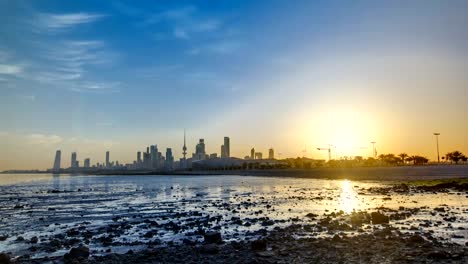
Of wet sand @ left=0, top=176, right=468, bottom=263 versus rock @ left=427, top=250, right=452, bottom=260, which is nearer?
rock @ left=427, top=250, right=452, bottom=260

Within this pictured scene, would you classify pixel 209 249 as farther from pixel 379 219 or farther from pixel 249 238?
pixel 379 219

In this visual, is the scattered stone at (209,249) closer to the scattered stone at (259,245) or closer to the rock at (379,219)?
the scattered stone at (259,245)

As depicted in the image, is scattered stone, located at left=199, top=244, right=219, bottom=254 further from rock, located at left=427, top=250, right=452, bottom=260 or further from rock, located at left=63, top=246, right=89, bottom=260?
rock, located at left=427, top=250, right=452, bottom=260

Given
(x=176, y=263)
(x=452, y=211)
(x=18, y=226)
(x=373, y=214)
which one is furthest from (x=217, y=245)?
(x=452, y=211)

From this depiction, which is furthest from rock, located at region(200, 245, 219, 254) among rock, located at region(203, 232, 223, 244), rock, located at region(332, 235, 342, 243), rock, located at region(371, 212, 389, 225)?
rock, located at region(371, 212, 389, 225)

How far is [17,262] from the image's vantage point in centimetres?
1502

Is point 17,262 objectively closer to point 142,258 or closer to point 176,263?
point 142,258

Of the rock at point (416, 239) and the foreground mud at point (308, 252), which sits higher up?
the rock at point (416, 239)

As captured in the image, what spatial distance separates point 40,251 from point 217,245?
26.4 ft

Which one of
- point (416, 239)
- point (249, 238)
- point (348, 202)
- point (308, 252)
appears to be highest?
point (416, 239)

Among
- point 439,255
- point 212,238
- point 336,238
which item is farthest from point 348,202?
point 439,255

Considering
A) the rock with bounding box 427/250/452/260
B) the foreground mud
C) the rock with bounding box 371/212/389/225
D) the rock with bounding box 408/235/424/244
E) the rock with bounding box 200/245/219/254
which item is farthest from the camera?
the rock with bounding box 371/212/389/225

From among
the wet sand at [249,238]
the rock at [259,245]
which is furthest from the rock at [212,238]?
the rock at [259,245]

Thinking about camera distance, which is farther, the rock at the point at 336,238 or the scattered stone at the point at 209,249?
the rock at the point at 336,238
